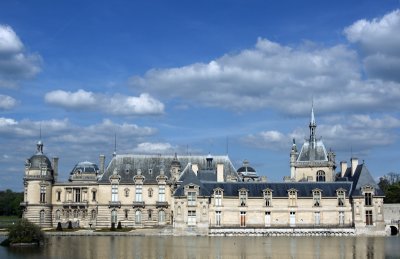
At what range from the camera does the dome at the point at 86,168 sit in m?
81.2

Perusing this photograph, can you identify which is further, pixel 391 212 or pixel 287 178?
pixel 287 178

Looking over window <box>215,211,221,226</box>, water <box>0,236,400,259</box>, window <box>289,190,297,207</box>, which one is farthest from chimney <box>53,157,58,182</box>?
water <box>0,236,400,259</box>

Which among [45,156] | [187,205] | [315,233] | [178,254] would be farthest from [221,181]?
[178,254]

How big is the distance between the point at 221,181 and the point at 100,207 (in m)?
15.9

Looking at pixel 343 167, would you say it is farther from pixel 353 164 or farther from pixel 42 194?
pixel 42 194

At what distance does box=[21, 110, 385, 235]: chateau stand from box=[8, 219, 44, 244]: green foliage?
19.5 metres

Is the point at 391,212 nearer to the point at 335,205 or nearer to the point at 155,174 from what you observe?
the point at 335,205

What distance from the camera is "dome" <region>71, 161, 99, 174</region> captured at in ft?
266

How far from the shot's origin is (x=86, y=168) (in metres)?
81.4

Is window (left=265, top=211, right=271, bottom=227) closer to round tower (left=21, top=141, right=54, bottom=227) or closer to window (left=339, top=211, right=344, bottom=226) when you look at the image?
window (left=339, top=211, right=344, bottom=226)

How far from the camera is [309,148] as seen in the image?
7769 centimetres

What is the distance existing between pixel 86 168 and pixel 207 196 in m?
23.7

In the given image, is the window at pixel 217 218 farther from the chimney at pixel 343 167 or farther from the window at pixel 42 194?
the window at pixel 42 194

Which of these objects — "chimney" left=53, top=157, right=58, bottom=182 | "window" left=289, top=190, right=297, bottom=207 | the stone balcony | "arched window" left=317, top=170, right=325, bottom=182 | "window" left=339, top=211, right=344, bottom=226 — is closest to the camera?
"window" left=339, top=211, right=344, bottom=226
